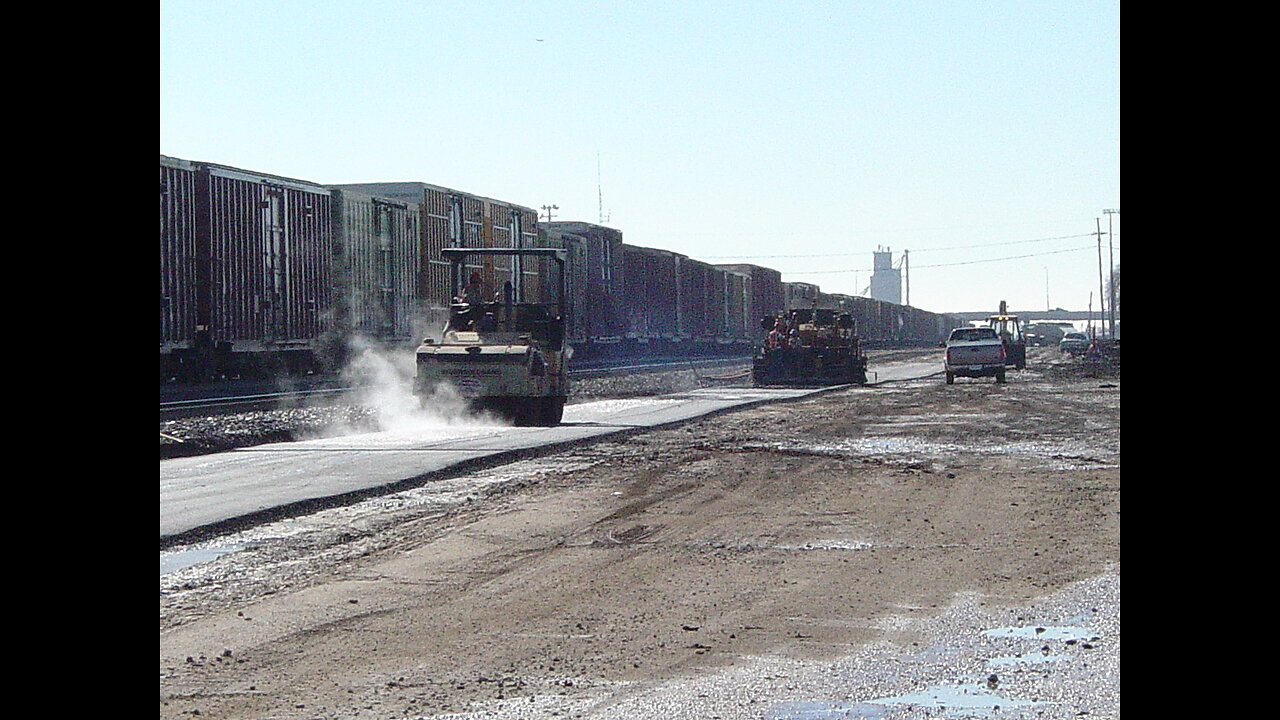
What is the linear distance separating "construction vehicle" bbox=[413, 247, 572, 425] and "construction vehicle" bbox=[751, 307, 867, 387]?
17.4 meters

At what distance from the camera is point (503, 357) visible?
2133 centimetres

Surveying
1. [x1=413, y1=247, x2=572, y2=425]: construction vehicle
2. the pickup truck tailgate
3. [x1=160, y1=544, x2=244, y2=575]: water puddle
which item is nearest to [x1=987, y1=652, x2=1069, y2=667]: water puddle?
[x1=160, y1=544, x2=244, y2=575]: water puddle

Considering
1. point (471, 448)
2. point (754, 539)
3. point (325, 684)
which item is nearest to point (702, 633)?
point (325, 684)

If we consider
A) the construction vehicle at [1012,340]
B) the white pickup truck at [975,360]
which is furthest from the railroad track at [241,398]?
the construction vehicle at [1012,340]

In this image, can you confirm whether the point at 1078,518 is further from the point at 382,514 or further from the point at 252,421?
the point at 252,421

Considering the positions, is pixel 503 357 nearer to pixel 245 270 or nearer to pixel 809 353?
pixel 245 270

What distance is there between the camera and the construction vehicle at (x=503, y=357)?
21.3 metres

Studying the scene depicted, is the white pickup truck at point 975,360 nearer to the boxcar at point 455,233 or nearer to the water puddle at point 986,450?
the boxcar at point 455,233

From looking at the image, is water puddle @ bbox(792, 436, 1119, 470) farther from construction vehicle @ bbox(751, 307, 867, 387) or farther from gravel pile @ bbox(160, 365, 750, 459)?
construction vehicle @ bbox(751, 307, 867, 387)

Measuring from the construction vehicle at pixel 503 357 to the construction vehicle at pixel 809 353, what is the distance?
687 inches

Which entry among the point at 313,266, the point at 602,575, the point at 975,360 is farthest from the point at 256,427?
the point at 975,360

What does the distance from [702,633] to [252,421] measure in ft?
52.9

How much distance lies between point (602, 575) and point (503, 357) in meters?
13.1
